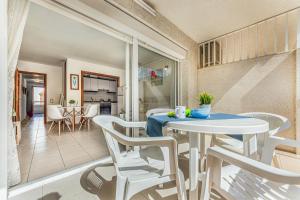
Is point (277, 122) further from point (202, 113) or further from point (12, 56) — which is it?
point (12, 56)

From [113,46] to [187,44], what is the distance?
82.1 inches

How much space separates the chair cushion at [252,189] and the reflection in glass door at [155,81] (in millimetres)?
1735

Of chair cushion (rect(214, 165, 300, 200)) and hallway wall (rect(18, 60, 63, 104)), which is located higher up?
hallway wall (rect(18, 60, 63, 104))

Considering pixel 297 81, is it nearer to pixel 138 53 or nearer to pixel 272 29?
pixel 272 29

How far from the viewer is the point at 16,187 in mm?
1329

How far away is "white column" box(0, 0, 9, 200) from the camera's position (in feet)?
3.78

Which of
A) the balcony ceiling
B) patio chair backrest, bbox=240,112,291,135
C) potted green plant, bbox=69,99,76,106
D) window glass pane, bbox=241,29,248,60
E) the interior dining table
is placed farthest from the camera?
potted green plant, bbox=69,99,76,106

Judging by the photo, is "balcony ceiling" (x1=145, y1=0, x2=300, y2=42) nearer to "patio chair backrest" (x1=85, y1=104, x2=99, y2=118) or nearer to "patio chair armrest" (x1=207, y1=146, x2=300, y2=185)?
Result: "patio chair armrest" (x1=207, y1=146, x2=300, y2=185)

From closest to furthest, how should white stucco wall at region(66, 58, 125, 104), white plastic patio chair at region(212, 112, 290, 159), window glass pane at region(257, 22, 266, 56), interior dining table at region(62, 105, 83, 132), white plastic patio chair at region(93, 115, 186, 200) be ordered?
white plastic patio chair at region(93, 115, 186, 200), white plastic patio chair at region(212, 112, 290, 159), window glass pane at region(257, 22, 266, 56), interior dining table at region(62, 105, 83, 132), white stucco wall at region(66, 58, 125, 104)

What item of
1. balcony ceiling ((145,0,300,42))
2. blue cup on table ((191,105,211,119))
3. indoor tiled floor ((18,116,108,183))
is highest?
balcony ceiling ((145,0,300,42))

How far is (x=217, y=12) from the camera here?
2.60 meters

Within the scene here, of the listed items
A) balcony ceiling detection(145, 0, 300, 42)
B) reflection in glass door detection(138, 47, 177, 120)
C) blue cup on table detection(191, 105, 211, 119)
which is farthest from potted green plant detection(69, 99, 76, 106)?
blue cup on table detection(191, 105, 211, 119)

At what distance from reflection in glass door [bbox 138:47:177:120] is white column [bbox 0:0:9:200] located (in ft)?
5.33

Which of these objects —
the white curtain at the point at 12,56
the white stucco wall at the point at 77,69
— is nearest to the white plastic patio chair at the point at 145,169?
the white curtain at the point at 12,56
